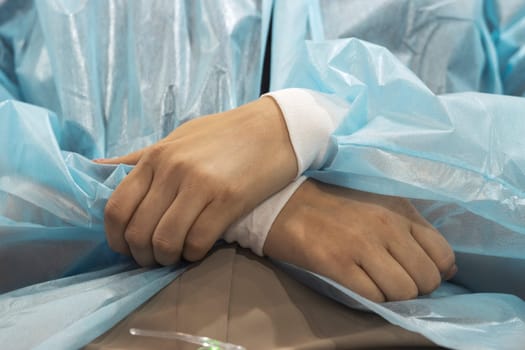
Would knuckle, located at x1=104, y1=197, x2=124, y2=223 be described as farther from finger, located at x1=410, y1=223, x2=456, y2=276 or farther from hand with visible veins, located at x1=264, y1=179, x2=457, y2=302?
finger, located at x1=410, y1=223, x2=456, y2=276

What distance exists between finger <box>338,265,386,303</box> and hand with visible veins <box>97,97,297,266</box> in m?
0.12

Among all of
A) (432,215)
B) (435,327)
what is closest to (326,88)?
(432,215)

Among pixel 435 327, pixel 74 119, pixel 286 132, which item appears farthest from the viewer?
pixel 74 119

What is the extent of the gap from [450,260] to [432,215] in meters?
0.06

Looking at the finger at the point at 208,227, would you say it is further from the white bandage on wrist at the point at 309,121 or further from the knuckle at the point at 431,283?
the knuckle at the point at 431,283

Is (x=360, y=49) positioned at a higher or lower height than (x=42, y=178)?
higher

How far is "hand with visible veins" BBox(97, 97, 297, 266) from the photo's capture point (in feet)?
1.88

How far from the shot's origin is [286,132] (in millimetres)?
639

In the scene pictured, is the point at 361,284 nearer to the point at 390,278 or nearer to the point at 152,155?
the point at 390,278

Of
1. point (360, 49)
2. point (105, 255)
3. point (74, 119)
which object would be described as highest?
point (360, 49)

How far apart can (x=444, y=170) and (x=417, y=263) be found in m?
0.10

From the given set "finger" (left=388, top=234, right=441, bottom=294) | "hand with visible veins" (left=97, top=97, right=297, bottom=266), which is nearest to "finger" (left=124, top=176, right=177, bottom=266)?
"hand with visible veins" (left=97, top=97, right=297, bottom=266)

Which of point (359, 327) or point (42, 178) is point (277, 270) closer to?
point (359, 327)

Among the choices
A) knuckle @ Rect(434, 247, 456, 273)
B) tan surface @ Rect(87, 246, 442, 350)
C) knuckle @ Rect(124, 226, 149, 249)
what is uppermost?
knuckle @ Rect(124, 226, 149, 249)
